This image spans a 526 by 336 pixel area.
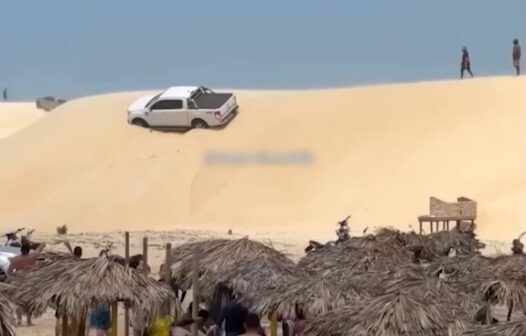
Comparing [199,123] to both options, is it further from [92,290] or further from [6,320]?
[6,320]

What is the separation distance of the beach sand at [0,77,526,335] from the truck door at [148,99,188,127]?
1.77 feet

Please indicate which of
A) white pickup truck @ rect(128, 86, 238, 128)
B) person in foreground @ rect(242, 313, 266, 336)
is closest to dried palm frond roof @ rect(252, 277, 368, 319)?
person in foreground @ rect(242, 313, 266, 336)

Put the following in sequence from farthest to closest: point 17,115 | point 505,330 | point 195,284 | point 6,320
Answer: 1. point 17,115
2. point 195,284
3. point 505,330
4. point 6,320

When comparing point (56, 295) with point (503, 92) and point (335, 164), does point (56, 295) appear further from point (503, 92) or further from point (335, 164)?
point (503, 92)

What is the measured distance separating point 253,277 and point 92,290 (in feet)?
9.26

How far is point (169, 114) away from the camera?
48.8m

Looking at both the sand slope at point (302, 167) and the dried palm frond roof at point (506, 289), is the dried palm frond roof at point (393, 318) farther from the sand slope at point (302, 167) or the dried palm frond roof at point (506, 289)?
the sand slope at point (302, 167)

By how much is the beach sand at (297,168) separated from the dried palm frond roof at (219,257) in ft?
66.2

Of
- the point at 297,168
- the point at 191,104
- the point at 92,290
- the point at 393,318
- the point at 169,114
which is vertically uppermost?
the point at 191,104

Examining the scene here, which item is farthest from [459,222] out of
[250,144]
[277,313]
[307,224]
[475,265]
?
[277,313]

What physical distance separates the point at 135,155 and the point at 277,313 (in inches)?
1384

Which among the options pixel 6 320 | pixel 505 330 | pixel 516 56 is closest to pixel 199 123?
pixel 516 56

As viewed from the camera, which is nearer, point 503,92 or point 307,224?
point 307,224

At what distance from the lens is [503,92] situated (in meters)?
49.3
